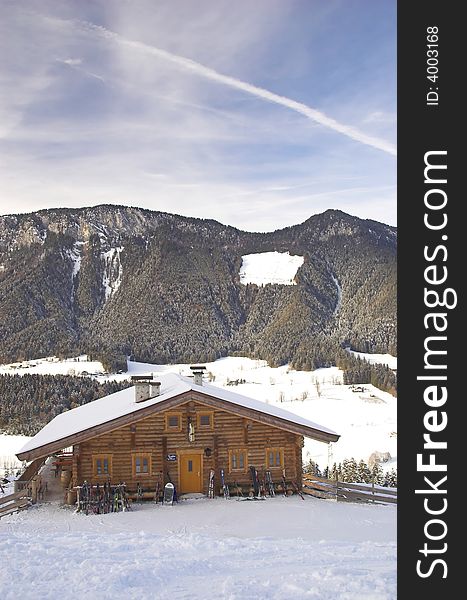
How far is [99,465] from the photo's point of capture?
20.0 meters

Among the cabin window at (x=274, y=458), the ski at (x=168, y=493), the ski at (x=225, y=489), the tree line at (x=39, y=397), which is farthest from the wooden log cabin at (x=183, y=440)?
the tree line at (x=39, y=397)

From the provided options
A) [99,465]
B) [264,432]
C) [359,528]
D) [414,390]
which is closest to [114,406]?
[99,465]

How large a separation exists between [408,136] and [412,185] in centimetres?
34

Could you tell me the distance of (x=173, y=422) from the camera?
67.8 ft

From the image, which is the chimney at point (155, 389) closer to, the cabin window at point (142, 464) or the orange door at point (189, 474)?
the cabin window at point (142, 464)

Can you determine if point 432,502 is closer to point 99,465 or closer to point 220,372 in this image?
point 99,465

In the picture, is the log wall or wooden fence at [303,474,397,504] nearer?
wooden fence at [303,474,397,504]

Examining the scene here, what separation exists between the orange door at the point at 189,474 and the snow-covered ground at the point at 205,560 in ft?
12.2

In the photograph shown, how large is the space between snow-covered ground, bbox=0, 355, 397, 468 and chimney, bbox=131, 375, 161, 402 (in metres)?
37.0

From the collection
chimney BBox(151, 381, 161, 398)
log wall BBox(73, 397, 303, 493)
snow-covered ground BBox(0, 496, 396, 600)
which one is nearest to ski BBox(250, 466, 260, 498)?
log wall BBox(73, 397, 303, 493)

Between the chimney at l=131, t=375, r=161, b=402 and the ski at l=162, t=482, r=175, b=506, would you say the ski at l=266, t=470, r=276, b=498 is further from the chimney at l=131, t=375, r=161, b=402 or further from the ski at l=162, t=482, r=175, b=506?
the chimney at l=131, t=375, r=161, b=402

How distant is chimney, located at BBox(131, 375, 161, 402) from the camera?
21250 millimetres

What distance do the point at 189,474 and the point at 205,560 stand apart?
10383 mm

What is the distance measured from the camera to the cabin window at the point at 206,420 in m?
20.9
